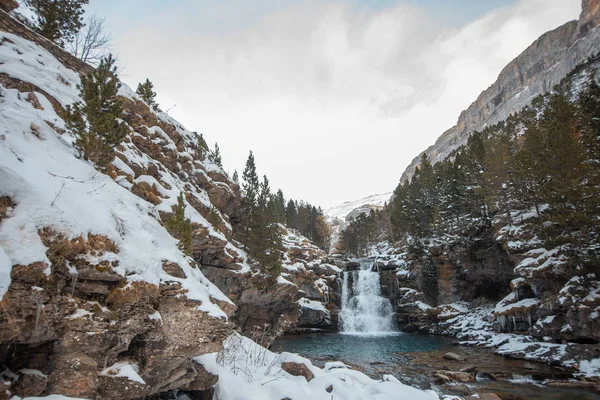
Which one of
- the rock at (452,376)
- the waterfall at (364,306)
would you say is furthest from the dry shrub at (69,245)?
the waterfall at (364,306)

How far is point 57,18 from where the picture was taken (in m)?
16.9

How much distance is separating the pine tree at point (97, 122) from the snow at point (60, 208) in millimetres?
574

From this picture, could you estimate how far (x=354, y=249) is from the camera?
64562 millimetres

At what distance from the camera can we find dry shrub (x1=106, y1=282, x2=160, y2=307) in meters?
4.80

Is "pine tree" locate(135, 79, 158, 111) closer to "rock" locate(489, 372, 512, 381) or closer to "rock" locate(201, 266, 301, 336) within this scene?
"rock" locate(201, 266, 301, 336)

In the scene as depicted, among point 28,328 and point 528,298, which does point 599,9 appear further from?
point 28,328

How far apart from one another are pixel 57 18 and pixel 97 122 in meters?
14.0

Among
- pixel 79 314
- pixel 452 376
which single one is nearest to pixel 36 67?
pixel 79 314

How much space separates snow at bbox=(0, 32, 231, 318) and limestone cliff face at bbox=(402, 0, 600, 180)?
9212 centimetres

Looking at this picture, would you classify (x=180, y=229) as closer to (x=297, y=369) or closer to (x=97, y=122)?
(x=97, y=122)

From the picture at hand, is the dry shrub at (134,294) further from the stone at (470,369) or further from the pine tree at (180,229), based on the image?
the stone at (470,369)

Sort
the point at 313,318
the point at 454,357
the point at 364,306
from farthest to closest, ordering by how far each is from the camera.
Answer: the point at 364,306, the point at 313,318, the point at 454,357

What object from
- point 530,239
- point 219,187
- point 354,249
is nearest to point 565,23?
point 354,249

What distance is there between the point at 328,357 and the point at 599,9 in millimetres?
107713
